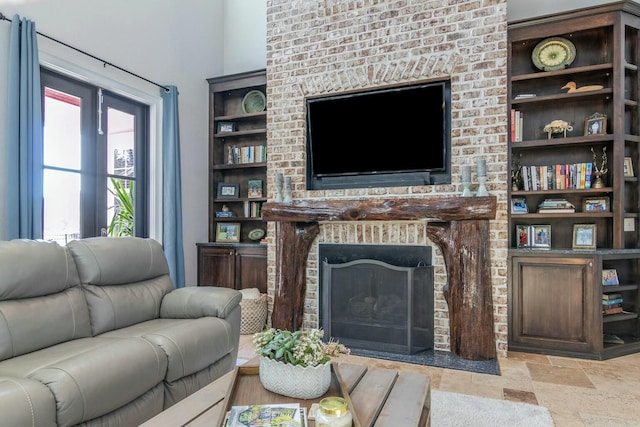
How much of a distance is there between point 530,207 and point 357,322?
1.95 meters

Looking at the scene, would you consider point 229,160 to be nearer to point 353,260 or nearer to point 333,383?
point 353,260

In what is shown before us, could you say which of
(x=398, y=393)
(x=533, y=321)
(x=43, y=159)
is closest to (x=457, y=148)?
(x=533, y=321)

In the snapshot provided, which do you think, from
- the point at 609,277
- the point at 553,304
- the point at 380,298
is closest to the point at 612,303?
the point at 609,277

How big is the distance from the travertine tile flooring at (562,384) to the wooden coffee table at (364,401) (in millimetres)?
1121

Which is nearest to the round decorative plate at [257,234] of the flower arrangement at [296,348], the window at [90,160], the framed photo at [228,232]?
the framed photo at [228,232]

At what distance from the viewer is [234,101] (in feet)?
16.4

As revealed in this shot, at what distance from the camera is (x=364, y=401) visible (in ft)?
5.02

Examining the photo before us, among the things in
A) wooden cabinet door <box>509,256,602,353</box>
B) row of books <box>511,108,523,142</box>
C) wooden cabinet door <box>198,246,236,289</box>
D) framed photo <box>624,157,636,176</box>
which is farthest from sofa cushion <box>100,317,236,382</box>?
framed photo <box>624,157,636,176</box>

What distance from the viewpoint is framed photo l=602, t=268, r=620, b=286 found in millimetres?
3385

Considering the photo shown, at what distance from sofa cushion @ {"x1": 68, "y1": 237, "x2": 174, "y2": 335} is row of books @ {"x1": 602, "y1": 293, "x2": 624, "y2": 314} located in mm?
3480

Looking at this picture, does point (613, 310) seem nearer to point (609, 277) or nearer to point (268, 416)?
point (609, 277)

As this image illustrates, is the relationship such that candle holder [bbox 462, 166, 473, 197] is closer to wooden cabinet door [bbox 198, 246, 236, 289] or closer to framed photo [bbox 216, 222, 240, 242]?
wooden cabinet door [bbox 198, 246, 236, 289]

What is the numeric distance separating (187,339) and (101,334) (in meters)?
0.55

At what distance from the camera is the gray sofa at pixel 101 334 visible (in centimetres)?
165
